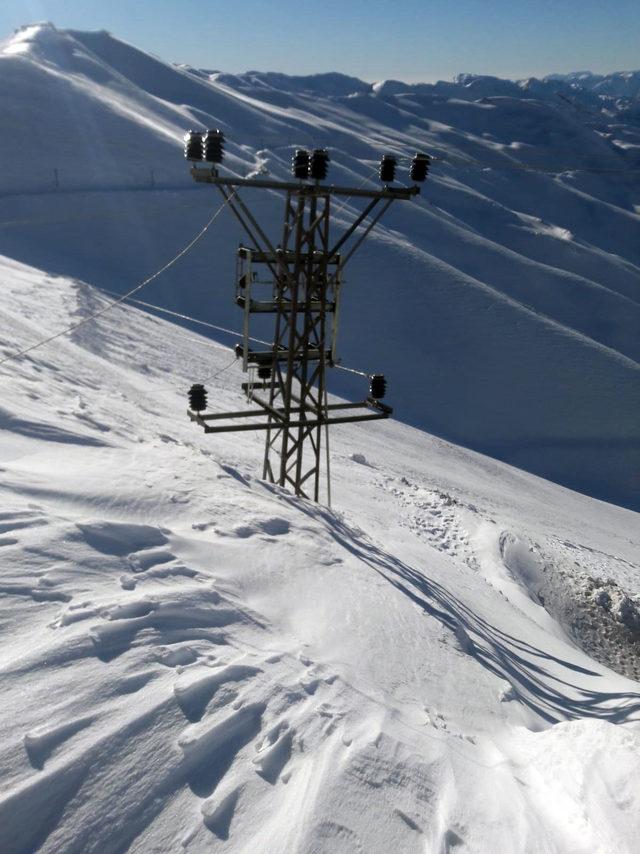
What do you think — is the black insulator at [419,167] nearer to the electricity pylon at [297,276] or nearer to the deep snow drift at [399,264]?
the electricity pylon at [297,276]

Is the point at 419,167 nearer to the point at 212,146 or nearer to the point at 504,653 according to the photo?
the point at 212,146

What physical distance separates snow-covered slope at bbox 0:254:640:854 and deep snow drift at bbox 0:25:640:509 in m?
18.2

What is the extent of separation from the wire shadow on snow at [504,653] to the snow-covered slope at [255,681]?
0.16ft

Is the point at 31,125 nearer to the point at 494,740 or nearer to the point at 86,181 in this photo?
the point at 86,181

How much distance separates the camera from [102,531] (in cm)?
639

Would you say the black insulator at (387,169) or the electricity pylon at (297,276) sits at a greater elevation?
the black insulator at (387,169)

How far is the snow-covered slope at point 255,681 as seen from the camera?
3922mm

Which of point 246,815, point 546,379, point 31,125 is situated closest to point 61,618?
point 246,815

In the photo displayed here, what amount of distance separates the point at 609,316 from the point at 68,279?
3404cm

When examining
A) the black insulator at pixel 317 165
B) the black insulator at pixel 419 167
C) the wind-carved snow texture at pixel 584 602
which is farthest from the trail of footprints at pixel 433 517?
the black insulator at pixel 317 165

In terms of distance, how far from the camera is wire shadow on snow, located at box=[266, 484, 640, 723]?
754 cm

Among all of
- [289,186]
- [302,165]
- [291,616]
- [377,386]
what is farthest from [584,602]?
[302,165]

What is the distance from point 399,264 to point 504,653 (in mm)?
30556

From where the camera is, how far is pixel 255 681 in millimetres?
5031
